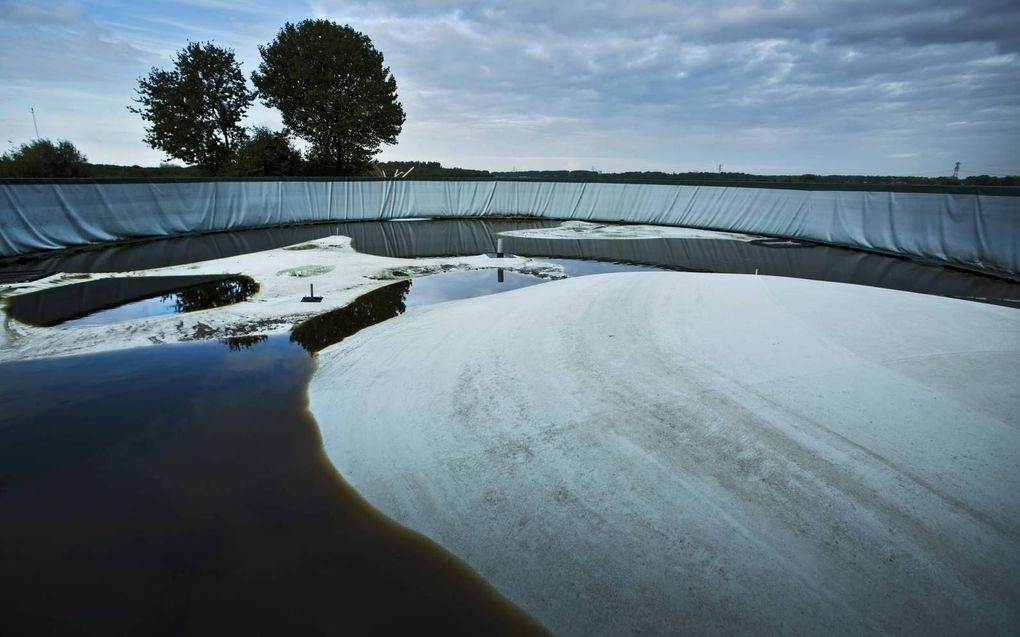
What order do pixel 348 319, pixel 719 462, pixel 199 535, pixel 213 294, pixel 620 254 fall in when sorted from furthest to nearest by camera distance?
pixel 620 254, pixel 213 294, pixel 348 319, pixel 719 462, pixel 199 535

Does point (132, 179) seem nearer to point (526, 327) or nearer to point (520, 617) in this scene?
point (526, 327)

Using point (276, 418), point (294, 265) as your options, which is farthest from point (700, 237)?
point (276, 418)

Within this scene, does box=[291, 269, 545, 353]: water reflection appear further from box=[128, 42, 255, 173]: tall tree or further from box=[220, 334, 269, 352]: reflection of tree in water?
box=[128, 42, 255, 173]: tall tree

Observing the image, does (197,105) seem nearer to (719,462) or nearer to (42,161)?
(42,161)

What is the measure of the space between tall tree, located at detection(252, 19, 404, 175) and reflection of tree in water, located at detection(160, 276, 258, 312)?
82.0ft

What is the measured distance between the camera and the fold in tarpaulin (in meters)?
14.3

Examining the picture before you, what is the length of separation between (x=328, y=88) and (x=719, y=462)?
35115 millimetres

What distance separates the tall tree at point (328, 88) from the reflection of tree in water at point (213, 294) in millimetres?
24983

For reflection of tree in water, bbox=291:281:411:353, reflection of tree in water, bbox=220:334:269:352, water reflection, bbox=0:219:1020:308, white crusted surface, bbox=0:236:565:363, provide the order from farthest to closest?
water reflection, bbox=0:219:1020:308 → reflection of tree in water, bbox=291:281:411:353 → white crusted surface, bbox=0:236:565:363 → reflection of tree in water, bbox=220:334:269:352

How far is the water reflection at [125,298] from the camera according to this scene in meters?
8.36

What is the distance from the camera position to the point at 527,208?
28.3 metres

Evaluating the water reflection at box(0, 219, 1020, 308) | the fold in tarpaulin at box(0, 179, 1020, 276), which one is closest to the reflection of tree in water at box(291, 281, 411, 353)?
the water reflection at box(0, 219, 1020, 308)

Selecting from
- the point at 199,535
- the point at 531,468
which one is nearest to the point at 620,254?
the point at 531,468

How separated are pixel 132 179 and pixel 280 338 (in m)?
15.7
